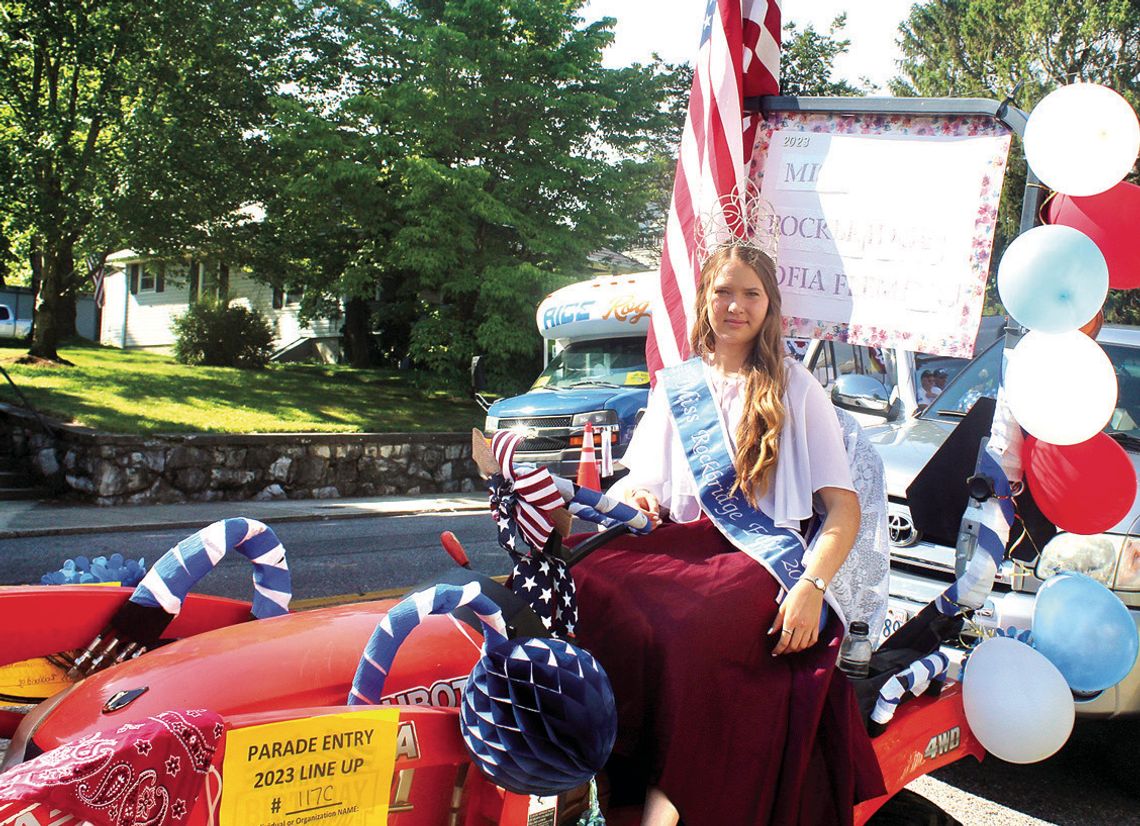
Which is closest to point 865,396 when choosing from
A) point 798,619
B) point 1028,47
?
point 798,619

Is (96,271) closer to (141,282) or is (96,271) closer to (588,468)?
(141,282)

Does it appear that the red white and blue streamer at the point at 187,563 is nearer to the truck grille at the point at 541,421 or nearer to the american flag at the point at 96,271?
the truck grille at the point at 541,421

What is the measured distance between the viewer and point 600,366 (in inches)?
517

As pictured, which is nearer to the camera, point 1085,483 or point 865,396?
point 1085,483

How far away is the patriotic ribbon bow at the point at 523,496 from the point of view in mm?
2268

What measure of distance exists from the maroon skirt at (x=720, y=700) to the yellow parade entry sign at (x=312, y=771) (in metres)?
0.79

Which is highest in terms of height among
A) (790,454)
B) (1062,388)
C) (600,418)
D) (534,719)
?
(1062,388)

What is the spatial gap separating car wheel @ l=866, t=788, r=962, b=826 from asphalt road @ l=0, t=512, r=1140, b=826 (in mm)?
414

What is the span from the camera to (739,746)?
2422 mm

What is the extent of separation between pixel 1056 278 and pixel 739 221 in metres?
1.12

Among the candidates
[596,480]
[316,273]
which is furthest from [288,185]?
[596,480]

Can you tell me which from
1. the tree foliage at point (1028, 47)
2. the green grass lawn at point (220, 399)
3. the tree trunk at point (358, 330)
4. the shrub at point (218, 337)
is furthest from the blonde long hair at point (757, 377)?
the tree trunk at point (358, 330)

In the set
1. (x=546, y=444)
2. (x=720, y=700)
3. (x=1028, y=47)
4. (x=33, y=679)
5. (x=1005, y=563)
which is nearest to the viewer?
(x=720, y=700)

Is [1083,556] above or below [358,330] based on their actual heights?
above
